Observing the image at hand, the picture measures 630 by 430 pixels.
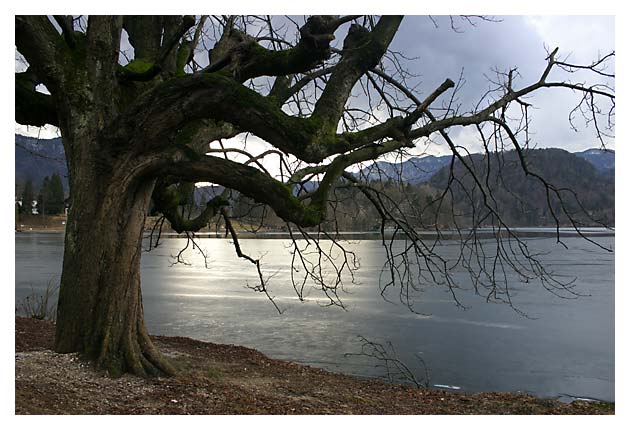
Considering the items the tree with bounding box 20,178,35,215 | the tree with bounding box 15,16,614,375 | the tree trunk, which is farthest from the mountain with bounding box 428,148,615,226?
the tree with bounding box 20,178,35,215

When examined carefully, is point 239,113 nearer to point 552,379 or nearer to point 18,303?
point 552,379

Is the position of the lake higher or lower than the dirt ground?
lower

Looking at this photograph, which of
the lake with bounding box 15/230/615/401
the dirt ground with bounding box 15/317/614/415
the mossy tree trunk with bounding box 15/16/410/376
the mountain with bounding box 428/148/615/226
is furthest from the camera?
the lake with bounding box 15/230/615/401

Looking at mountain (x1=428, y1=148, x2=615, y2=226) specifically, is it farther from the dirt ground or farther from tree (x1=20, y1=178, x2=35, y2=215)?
tree (x1=20, y1=178, x2=35, y2=215)

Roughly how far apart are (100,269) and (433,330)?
8115mm

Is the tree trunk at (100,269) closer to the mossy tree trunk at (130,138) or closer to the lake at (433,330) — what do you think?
the mossy tree trunk at (130,138)

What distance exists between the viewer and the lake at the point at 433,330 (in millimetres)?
8523

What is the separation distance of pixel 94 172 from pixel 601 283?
18.2 metres

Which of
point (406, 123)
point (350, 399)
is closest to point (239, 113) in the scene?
point (406, 123)

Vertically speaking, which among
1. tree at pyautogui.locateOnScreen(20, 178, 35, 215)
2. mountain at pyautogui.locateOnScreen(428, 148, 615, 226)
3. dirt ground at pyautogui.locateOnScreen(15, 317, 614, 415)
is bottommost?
dirt ground at pyautogui.locateOnScreen(15, 317, 614, 415)

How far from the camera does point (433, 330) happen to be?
38.3ft

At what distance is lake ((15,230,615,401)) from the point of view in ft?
28.0

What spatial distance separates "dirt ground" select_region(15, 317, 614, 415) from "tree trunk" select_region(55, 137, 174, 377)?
208 millimetres

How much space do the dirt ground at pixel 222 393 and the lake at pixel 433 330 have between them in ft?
6.71
